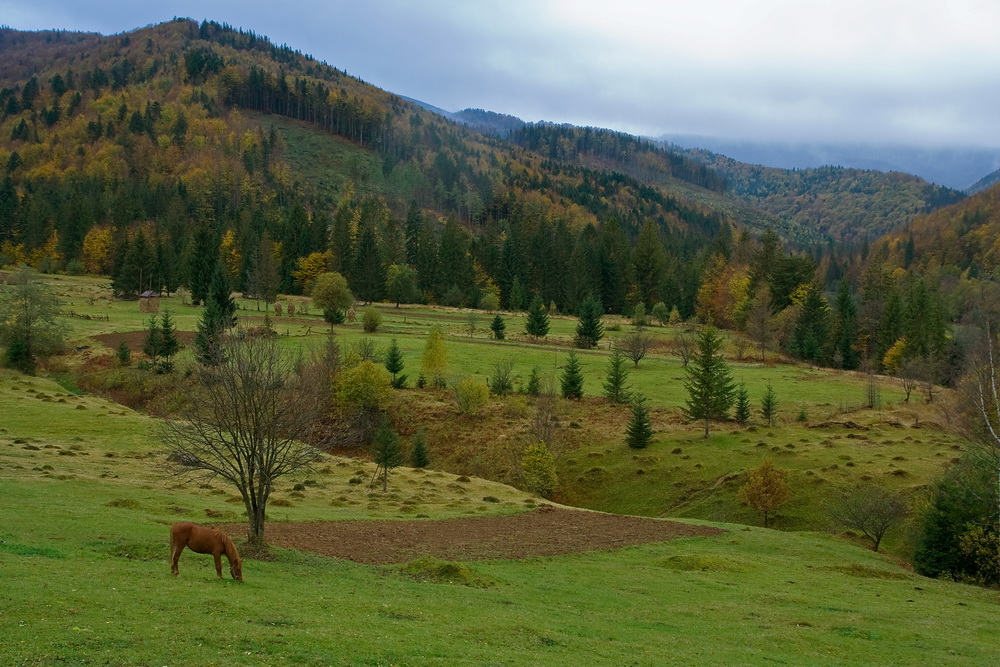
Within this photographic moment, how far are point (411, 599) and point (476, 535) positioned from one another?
14162 mm

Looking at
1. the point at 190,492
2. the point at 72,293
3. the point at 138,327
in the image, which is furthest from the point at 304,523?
the point at 72,293

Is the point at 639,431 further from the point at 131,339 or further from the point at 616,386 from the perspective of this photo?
the point at 131,339

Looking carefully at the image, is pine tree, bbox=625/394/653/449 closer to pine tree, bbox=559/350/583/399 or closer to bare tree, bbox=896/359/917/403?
pine tree, bbox=559/350/583/399

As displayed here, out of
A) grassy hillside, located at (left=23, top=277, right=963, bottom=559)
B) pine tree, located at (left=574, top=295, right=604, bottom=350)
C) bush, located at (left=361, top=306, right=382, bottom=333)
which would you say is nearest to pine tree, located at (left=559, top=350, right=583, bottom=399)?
grassy hillside, located at (left=23, top=277, right=963, bottom=559)

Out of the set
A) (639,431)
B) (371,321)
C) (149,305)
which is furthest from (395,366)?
(149,305)

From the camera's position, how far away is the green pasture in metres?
12.5

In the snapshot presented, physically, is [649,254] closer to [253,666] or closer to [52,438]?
[52,438]

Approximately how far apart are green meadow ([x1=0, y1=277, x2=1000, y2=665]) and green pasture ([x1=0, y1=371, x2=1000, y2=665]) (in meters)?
0.09

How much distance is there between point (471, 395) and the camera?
6825 cm

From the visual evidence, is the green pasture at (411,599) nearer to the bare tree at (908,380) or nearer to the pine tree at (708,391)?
the pine tree at (708,391)

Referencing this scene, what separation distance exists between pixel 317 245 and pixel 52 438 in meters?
111

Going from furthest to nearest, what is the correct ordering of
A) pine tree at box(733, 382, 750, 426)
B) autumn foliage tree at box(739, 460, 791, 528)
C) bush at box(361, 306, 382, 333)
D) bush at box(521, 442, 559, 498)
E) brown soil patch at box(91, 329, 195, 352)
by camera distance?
bush at box(361, 306, 382, 333), brown soil patch at box(91, 329, 195, 352), pine tree at box(733, 382, 750, 426), bush at box(521, 442, 559, 498), autumn foliage tree at box(739, 460, 791, 528)

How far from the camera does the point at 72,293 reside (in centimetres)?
11731

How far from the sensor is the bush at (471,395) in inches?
2687
